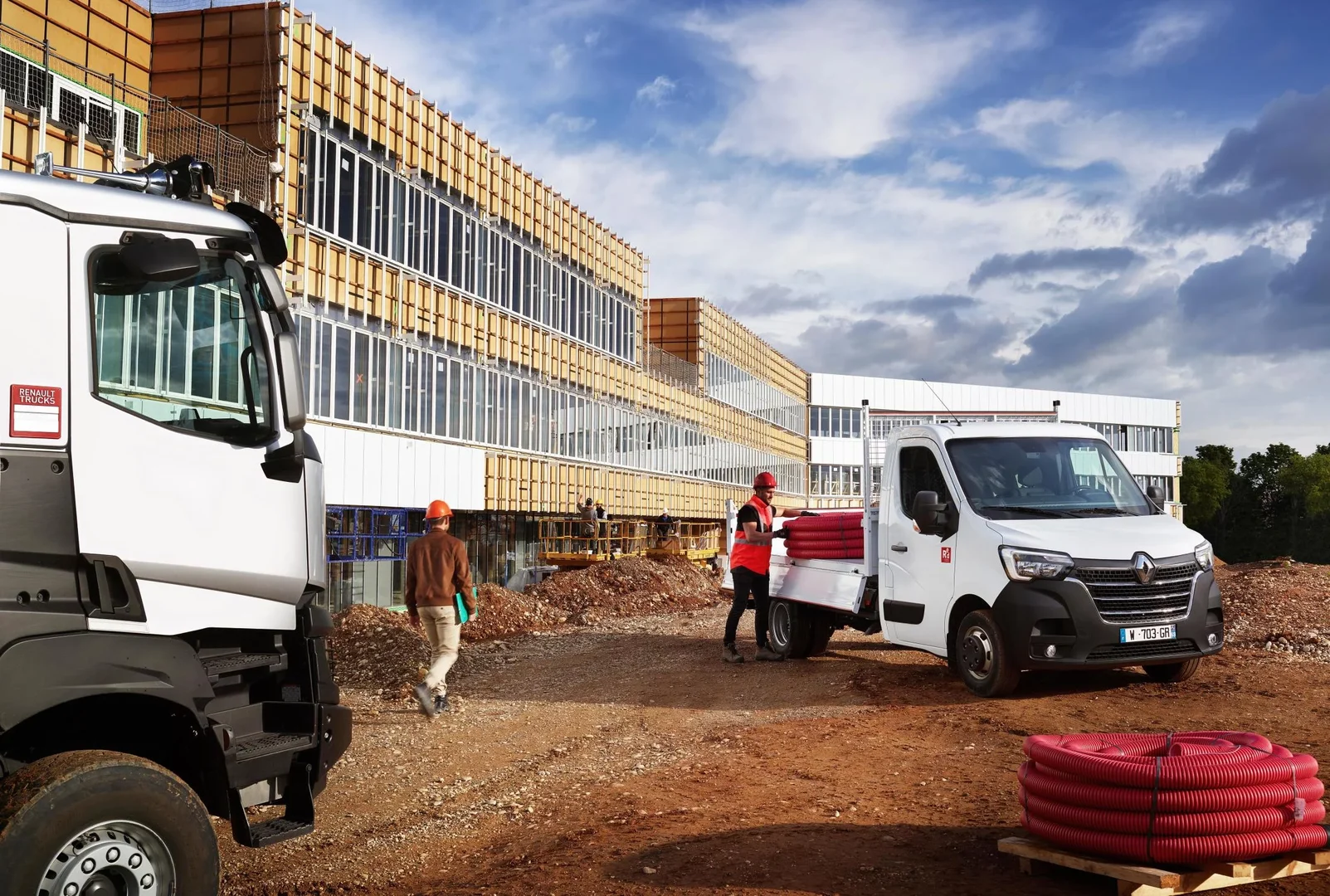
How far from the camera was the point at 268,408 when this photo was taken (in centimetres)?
518

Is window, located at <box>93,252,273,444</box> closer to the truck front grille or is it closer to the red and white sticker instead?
the red and white sticker

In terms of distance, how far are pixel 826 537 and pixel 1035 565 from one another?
3355 millimetres

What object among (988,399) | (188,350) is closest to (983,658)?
(188,350)

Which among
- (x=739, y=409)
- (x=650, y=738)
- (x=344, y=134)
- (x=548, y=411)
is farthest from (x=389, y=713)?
(x=739, y=409)

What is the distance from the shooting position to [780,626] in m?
13.8

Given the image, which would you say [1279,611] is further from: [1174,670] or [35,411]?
[35,411]

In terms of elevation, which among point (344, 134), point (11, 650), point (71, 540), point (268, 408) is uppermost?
point (344, 134)

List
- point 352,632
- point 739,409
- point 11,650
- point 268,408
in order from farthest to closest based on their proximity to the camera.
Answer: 1. point 739,409
2. point 352,632
3. point 268,408
4. point 11,650

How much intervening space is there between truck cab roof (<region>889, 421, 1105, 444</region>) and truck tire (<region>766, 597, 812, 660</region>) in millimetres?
2850

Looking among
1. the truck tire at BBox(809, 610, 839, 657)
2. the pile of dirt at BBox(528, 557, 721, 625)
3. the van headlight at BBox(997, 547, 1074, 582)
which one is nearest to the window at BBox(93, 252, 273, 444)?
the van headlight at BBox(997, 547, 1074, 582)

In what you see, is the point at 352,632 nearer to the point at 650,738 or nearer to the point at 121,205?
the point at 650,738

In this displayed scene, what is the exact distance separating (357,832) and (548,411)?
27.2m

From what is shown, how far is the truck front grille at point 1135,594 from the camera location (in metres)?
9.70

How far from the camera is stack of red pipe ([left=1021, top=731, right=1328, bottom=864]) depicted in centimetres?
505
